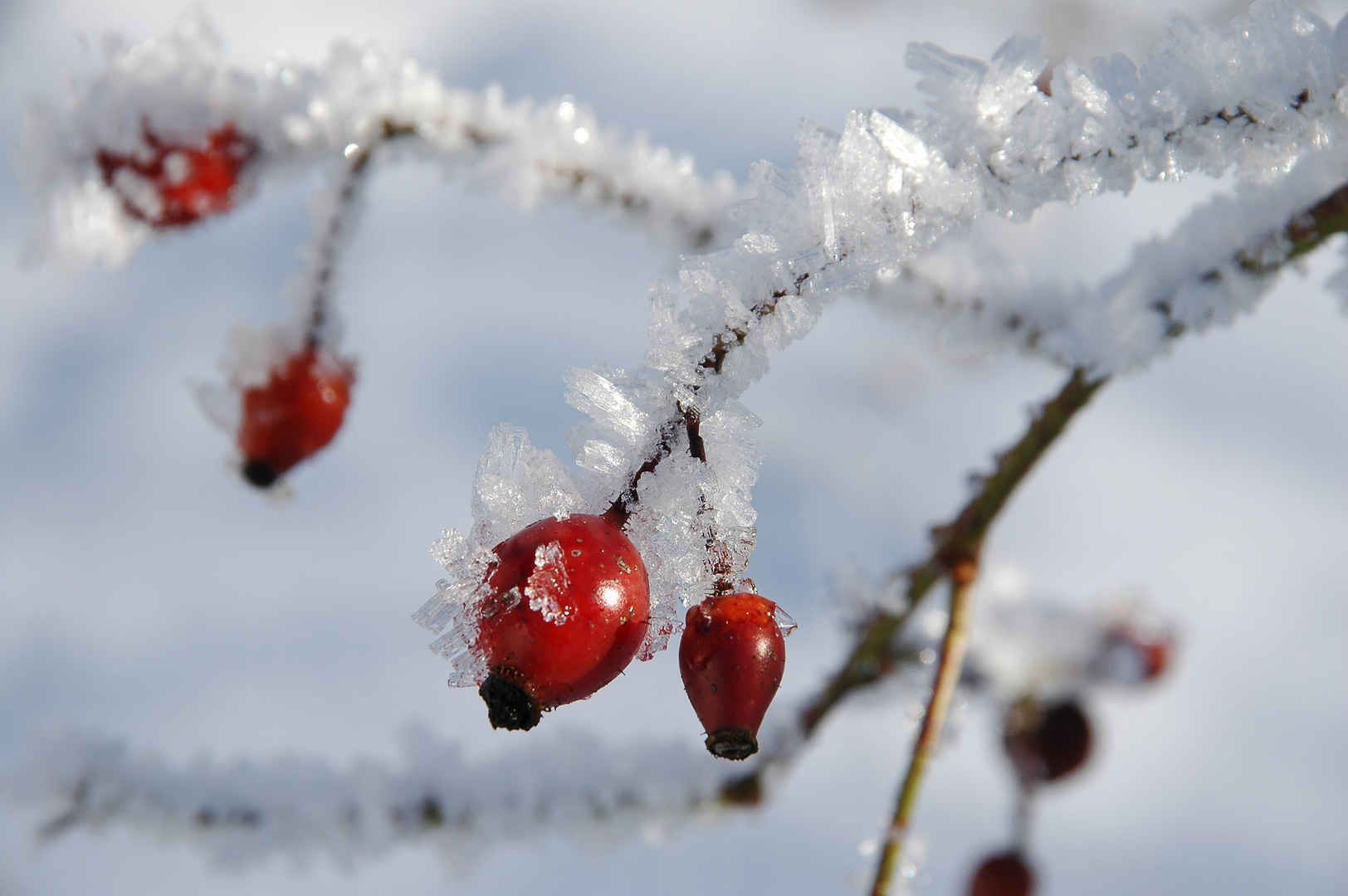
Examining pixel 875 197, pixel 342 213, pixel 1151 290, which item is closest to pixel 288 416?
pixel 342 213

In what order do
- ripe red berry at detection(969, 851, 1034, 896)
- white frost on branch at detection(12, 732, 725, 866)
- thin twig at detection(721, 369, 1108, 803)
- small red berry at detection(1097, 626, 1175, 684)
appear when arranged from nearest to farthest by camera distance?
thin twig at detection(721, 369, 1108, 803)
white frost on branch at detection(12, 732, 725, 866)
ripe red berry at detection(969, 851, 1034, 896)
small red berry at detection(1097, 626, 1175, 684)

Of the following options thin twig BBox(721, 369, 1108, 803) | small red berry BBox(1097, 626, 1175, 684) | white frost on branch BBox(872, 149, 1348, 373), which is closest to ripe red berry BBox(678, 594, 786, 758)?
white frost on branch BBox(872, 149, 1348, 373)

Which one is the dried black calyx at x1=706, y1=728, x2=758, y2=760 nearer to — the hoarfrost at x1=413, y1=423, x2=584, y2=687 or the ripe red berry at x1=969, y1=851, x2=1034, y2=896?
the hoarfrost at x1=413, y1=423, x2=584, y2=687

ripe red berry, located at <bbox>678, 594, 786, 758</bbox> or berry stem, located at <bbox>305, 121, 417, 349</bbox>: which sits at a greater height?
berry stem, located at <bbox>305, 121, 417, 349</bbox>

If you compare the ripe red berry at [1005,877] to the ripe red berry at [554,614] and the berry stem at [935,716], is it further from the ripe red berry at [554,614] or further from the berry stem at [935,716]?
the ripe red berry at [554,614]

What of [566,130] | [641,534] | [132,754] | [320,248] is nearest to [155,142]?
[320,248]

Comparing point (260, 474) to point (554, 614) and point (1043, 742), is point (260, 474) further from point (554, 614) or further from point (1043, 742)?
point (1043, 742)

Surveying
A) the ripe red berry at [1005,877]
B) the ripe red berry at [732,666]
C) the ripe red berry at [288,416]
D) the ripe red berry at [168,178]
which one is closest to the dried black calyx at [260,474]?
the ripe red berry at [288,416]
